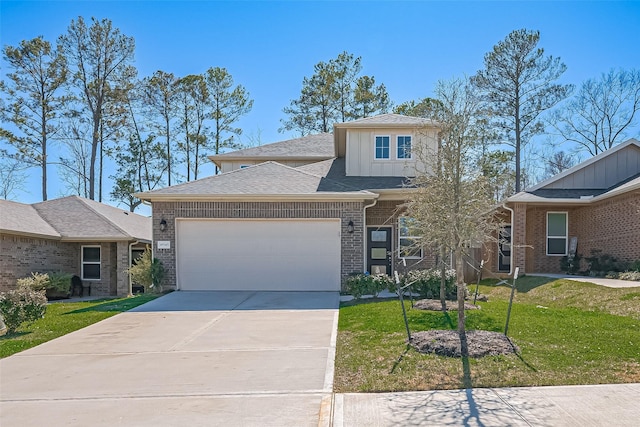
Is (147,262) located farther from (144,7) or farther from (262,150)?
(262,150)

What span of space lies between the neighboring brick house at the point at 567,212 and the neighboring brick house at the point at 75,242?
1399 cm

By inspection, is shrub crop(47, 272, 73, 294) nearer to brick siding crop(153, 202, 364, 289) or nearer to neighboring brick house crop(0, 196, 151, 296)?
neighboring brick house crop(0, 196, 151, 296)

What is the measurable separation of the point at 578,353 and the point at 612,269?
368 inches

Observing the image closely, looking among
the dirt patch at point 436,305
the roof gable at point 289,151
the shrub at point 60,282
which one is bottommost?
the shrub at point 60,282

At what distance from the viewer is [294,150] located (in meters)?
21.3

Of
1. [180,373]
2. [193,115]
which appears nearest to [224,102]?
[193,115]

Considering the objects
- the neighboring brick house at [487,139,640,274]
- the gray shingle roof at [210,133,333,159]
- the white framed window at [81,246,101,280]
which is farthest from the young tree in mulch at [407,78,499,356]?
the white framed window at [81,246,101,280]

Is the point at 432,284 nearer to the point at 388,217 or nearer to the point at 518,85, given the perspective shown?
the point at 388,217

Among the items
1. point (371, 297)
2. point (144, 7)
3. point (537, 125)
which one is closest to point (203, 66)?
point (144, 7)

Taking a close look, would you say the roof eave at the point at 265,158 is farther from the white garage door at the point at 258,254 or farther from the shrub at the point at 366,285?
the shrub at the point at 366,285

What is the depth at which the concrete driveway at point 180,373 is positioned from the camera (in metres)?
4.82

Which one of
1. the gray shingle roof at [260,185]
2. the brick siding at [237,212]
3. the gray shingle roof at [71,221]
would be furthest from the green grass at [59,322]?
the gray shingle roof at [71,221]

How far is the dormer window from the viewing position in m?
15.9

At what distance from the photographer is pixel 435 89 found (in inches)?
359
